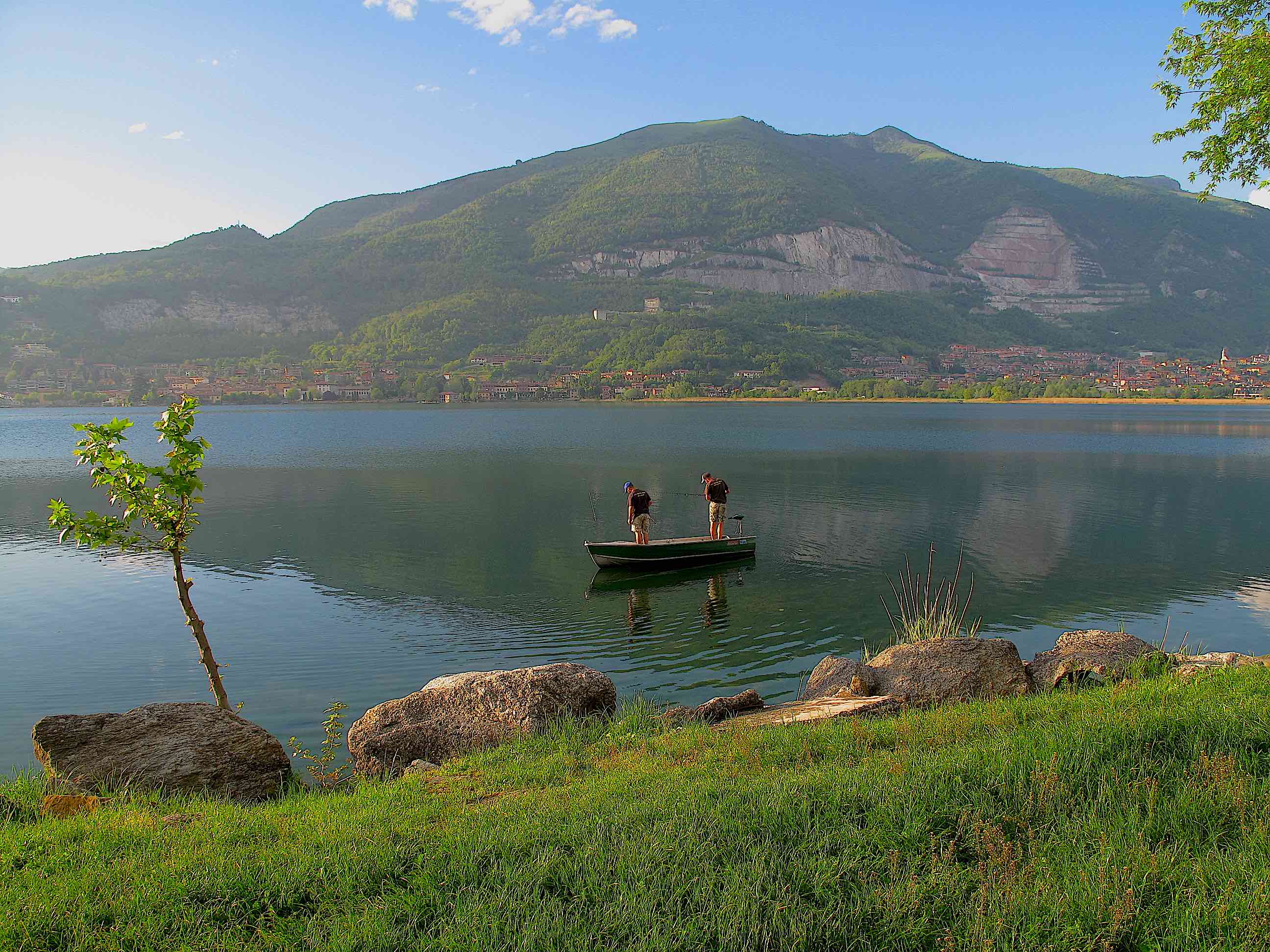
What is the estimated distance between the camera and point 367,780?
24.3 feet

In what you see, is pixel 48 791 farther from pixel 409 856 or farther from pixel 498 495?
pixel 498 495

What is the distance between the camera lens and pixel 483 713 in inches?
334

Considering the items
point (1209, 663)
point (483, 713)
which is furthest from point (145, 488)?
point (1209, 663)

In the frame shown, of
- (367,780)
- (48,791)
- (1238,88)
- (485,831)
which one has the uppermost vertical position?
(1238,88)

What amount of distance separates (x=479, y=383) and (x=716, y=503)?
5806 inches

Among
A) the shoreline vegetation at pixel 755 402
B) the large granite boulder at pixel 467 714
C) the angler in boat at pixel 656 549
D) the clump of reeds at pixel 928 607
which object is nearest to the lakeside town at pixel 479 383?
the shoreline vegetation at pixel 755 402

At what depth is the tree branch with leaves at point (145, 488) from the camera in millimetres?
7035

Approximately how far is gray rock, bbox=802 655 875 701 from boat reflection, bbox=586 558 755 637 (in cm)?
541

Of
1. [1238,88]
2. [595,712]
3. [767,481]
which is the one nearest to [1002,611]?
[1238,88]

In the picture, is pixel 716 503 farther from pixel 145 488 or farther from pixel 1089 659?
pixel 145 488

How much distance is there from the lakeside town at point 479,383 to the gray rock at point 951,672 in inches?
5666

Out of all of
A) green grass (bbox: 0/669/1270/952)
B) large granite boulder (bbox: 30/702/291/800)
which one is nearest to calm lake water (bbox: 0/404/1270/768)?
large granite boulder (bbox: 30/702/291/800)

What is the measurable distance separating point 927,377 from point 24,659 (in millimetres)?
188874

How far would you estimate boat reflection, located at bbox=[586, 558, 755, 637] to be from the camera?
1692 cm
